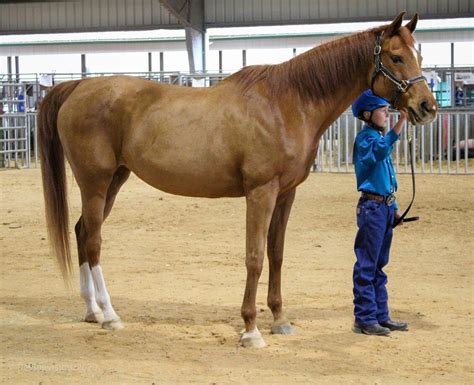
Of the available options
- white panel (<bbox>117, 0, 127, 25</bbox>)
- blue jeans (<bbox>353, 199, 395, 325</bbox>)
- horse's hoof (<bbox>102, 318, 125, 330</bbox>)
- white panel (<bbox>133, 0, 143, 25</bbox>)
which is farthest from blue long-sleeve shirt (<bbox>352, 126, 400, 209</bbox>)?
white panel (<bbox>117, 0, 127, 25</bbox>)

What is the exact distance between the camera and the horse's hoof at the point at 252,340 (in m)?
5.10

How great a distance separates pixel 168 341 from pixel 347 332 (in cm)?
118

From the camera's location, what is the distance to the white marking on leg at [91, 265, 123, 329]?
18.4 ft

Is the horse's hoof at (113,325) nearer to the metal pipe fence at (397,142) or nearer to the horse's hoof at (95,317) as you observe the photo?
the horse's hoof at (95,317)

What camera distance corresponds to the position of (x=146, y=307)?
6207 mm

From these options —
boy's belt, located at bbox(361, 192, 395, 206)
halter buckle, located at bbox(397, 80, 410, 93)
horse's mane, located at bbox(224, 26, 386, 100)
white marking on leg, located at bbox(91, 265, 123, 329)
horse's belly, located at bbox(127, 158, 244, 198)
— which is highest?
horse's mane, located at bbox(224, 26, 386, 100)

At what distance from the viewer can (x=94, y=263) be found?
572cm

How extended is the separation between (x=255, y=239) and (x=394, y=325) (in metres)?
1.14

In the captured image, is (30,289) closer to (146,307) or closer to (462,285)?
(146,307)

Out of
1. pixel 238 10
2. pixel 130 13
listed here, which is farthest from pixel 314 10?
pixel 130 13

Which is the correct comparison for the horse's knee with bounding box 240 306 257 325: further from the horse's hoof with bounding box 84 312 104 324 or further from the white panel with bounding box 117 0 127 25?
the white panel with bounding box 117 0 127 25

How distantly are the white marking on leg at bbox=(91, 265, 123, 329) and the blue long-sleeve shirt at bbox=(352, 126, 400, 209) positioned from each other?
1.87 metres

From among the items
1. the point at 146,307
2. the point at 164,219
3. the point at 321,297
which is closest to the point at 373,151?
the point at 321,297

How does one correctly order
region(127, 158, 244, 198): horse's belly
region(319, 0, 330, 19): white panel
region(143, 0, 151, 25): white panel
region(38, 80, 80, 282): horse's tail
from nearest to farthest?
A: region(127, 158, 244, 198): horse's belly → region(38, 80, 80, 282): horse's tail → region(319, 0, 330, 19): white panel → region(143, 0, 151, 25): white panel
